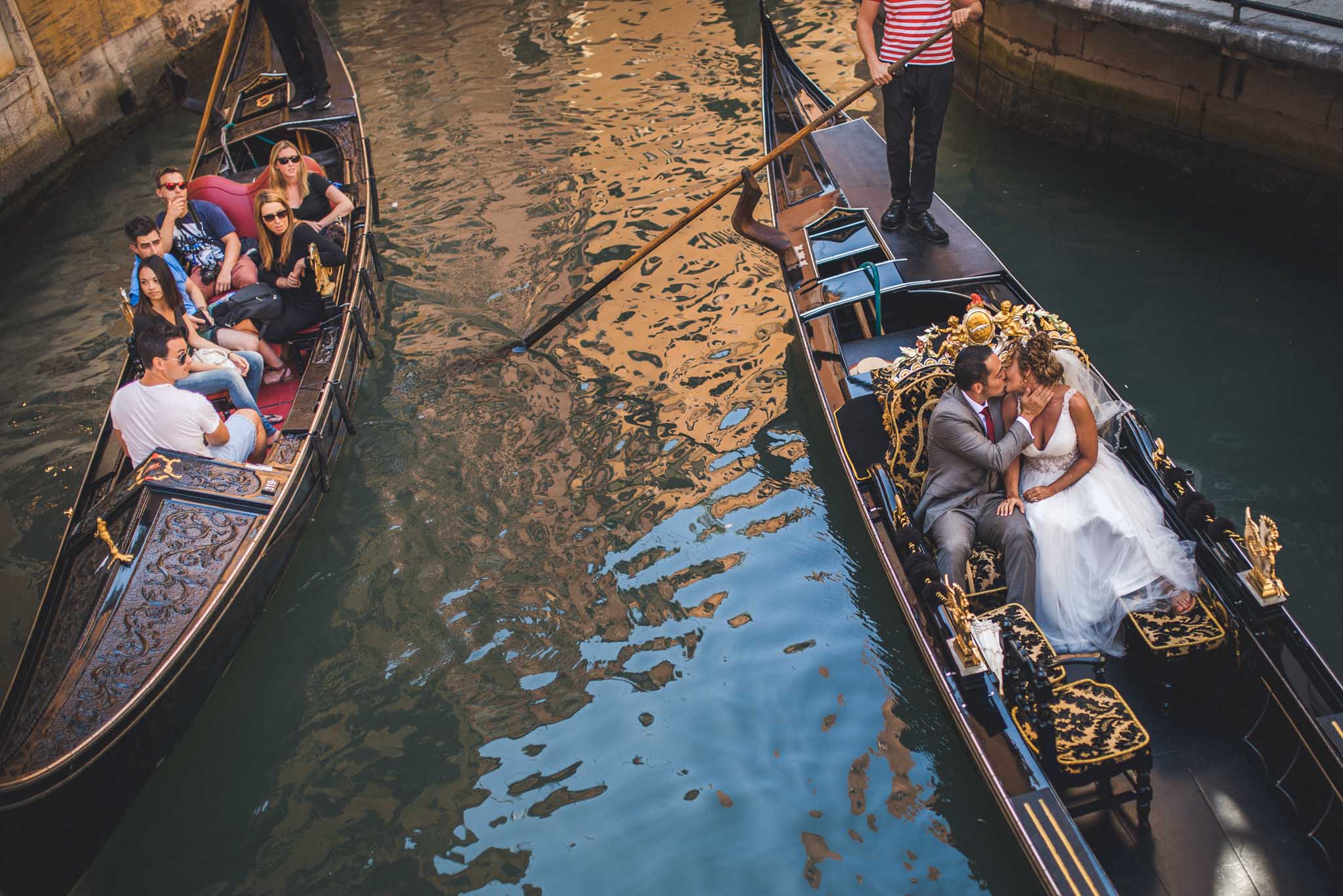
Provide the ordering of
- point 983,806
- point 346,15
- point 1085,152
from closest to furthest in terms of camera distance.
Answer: point 983,806 < point 1085,152 < point 346,15

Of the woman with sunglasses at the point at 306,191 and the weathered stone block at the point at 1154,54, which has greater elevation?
the woman with sunglasses at the point at 306,191

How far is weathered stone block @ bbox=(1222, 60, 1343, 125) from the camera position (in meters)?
4.43

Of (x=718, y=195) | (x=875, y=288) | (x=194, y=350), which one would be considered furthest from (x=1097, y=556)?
(x=194, y=350)

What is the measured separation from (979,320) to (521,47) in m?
6.34

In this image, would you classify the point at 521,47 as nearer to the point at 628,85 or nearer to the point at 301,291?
the point at 628,85

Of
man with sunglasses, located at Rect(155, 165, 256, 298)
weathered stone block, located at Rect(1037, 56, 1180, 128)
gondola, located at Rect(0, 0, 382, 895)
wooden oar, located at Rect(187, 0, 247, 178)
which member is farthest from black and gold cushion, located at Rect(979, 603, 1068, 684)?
wooden oar, located at Rect(187, 0, 247, 178)

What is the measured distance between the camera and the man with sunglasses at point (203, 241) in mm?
4461

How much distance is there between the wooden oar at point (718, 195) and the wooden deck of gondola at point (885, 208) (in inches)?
13.2

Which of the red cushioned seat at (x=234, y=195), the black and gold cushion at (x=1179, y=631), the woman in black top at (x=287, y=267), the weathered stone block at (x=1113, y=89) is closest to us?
the black and gold cushion at (x=1179, y=631)

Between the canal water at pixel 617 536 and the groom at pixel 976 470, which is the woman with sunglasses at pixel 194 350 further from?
the groom at pixel 976 470

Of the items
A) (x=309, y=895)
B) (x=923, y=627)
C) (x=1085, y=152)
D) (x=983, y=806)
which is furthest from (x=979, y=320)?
(x=1085, y=152)

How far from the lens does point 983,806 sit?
9.09ft

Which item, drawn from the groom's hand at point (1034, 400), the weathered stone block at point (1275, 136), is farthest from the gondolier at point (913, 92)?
the weathered stone block at point (1275, 136)

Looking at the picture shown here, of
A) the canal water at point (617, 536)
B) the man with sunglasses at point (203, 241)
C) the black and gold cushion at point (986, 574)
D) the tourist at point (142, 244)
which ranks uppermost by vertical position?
the tourist at point (142, 244)
